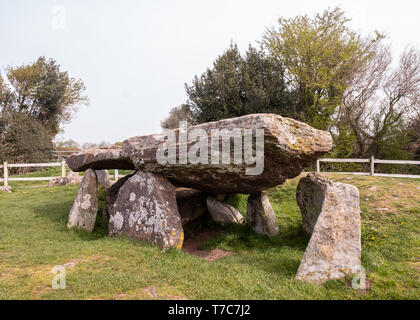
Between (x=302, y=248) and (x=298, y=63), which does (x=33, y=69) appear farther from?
(x=302, y=248)

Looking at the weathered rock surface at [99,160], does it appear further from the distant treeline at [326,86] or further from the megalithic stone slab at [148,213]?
the distant treeline at [326,86]

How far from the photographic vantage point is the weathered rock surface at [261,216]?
7375 millimetres

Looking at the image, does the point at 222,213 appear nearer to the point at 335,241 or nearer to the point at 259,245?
the point at 259,245

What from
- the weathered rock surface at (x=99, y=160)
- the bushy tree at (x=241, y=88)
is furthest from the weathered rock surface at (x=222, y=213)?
the bushy tree at (x=241, y=88)

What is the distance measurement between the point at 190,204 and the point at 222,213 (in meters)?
1.04

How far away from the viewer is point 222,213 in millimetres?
8172

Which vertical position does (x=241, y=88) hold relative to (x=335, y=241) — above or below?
above

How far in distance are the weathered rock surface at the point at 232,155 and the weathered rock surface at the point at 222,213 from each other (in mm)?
637

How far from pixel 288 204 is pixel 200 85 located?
11.4m

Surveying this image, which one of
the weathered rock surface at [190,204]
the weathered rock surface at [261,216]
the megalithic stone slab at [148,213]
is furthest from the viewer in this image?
the weathered rock surface at [190,204]

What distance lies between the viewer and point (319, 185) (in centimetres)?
679

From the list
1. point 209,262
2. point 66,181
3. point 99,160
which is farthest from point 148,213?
point 66,181

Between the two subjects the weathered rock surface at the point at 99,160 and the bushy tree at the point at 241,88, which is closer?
the weathered rock surface at the point at 99,160

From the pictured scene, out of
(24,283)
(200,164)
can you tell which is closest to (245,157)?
(200,164)
